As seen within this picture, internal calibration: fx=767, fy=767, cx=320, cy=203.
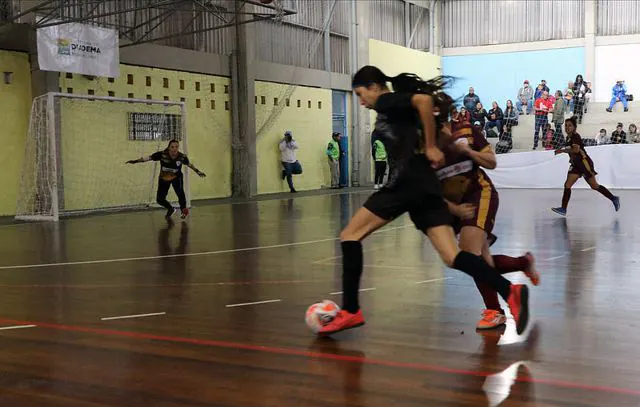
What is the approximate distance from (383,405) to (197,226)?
33.1ft

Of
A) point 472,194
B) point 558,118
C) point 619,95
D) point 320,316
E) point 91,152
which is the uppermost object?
point 619,95

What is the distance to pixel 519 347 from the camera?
14.7 ft

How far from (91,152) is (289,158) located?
793cm

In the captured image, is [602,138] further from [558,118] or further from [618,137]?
[558,118]

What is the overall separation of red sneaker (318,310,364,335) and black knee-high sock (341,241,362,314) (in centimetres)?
4

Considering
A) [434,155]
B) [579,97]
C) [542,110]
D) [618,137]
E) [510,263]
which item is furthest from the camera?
[579,97]

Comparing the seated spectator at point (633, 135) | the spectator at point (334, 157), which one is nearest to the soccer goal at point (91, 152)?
the spectator at point (334, 157)

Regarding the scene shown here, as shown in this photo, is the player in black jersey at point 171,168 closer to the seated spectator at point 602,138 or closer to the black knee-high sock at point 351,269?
the black knee-high sock at point 351,269

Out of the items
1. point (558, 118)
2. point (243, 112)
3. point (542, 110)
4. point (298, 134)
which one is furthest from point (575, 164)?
point (542, 110)

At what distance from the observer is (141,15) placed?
19.9 metres

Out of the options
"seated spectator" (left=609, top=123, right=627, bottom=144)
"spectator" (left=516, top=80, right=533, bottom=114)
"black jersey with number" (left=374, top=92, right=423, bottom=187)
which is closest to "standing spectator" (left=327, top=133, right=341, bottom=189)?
"spectator" (left=516, top=80, right=533, bottom=114)

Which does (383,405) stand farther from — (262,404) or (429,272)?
(429,272)

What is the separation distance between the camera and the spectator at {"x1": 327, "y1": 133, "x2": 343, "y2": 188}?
27.2 m

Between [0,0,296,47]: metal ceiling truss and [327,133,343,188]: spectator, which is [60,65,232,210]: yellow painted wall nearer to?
[0,0,296,47]: metal ceiling truss
